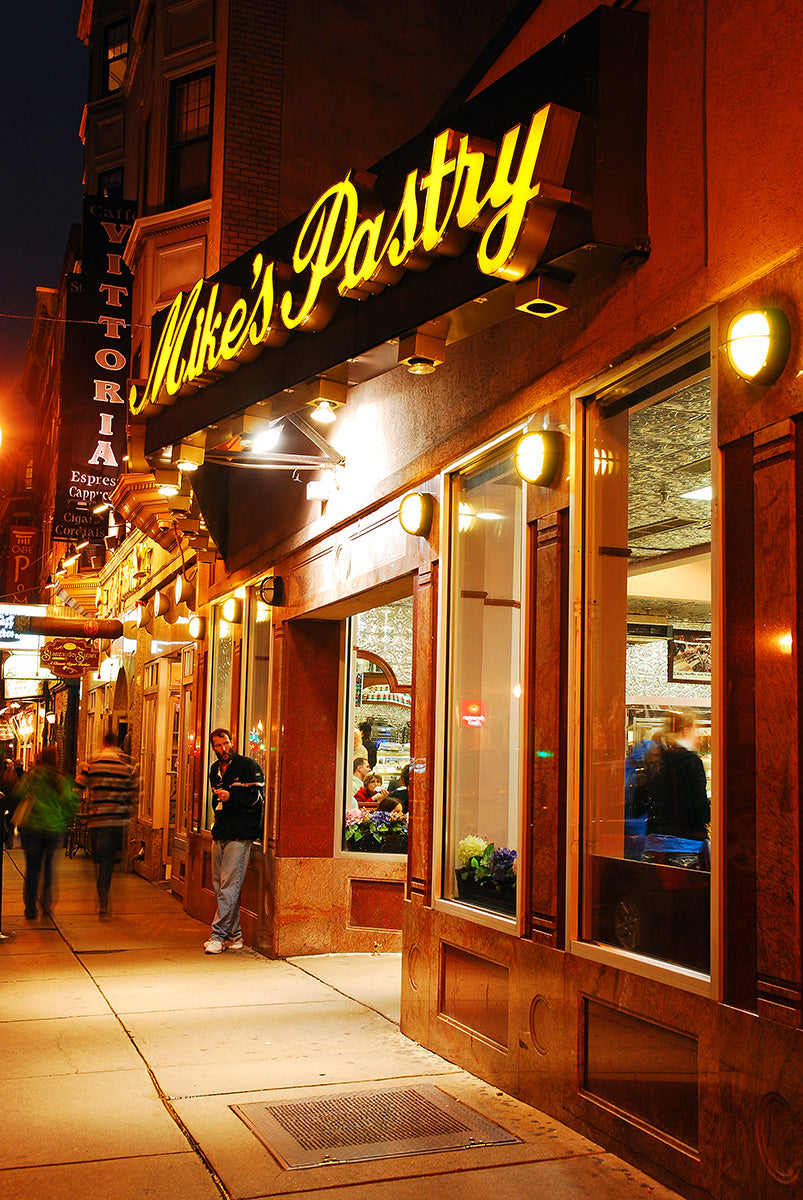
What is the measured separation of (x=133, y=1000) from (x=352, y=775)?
11.9 feet

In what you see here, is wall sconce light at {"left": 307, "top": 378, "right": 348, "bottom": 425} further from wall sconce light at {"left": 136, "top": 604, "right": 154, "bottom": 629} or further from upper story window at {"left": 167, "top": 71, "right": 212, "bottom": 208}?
wall sconce light at {"left": 136, "top": 604, "right": 154, "bottom": 629}

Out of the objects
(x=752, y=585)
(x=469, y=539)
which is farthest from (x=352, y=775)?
(x=752, y=585)

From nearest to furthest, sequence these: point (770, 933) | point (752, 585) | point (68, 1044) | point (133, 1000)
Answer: point (770, 933) → point (752, 585) → point (68, 1044) → point (133, 1000)

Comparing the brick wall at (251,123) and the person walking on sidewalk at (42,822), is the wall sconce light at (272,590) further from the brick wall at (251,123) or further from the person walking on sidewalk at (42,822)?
the brick wall at (251,123)

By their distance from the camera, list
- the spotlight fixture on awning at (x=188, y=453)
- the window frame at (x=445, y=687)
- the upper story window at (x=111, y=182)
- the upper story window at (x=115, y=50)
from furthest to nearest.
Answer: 1. the upper story window at (x=111, y=182)
2. the upper story window at (x=115, y=50)
3. the spotlight fixture on awning at (x=188, y=453)
4. the window frame at (x=445, y=687)

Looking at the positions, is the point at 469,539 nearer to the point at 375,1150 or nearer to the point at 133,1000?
the point at 375,1150

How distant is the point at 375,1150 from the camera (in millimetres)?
5289

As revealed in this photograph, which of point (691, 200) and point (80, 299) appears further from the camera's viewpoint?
point (80, 299)

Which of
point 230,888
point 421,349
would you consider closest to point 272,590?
point 230,888

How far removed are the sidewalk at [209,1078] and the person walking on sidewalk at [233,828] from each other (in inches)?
12.8

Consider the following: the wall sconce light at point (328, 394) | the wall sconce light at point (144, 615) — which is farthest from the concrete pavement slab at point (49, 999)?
the wall sconce light at point (144, 615)

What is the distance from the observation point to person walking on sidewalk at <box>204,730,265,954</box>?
1120cm

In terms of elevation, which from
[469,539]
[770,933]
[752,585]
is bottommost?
[770,933]

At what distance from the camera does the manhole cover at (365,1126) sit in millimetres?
5270
